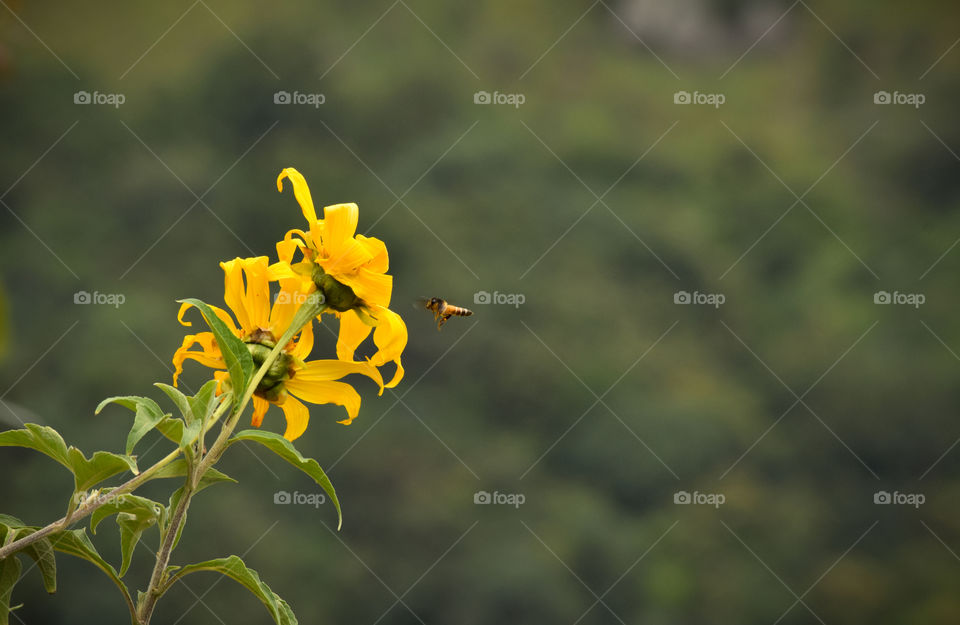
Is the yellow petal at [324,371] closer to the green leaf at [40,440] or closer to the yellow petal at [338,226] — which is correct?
the yellow petal at [338,226]

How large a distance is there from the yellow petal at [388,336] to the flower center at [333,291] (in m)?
0.02

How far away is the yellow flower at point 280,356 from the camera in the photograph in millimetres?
765

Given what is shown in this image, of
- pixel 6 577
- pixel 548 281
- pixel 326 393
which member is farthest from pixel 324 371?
pixel 548 281

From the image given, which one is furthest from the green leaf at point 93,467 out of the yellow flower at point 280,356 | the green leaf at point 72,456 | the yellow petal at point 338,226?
the yellow petal at point 338,226

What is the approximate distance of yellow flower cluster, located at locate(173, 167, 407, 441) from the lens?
29.8 inches

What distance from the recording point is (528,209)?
12.7 meters

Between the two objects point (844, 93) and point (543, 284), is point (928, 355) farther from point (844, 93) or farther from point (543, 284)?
point (543, 284)

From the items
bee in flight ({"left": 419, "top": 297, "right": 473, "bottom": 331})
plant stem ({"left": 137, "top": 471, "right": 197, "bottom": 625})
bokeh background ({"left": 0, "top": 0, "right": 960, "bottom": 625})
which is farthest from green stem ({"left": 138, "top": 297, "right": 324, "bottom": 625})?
bokeh background ({"left": 0, "top": 0, "right": 960, "bottom": 625})

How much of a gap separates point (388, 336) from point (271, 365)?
10 centimetres

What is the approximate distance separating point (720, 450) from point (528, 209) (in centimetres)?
400

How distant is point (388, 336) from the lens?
78 cm

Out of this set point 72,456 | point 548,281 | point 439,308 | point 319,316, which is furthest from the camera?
point 548,281

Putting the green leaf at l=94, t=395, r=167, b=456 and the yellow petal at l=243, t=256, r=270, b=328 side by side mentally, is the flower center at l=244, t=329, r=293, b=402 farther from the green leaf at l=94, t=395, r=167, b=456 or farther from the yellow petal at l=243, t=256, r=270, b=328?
the green leaf at l=94, t=395, r=167, b=456

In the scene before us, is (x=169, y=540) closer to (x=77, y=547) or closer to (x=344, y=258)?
(x=77, y=547)
